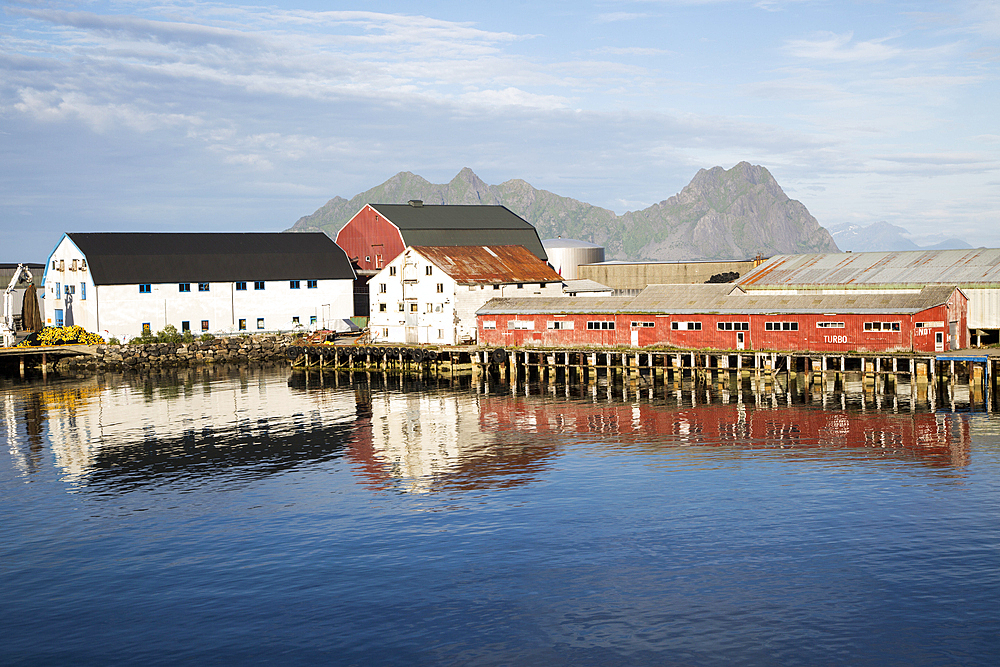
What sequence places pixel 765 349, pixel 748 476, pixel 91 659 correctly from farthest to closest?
pixel 765 349 → pixel 748 476 → pixel 91 659

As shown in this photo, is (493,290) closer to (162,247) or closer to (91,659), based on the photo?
(162,247)

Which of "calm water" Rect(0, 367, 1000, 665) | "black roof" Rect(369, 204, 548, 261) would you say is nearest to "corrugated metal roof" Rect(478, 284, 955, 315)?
"calm water" Rect(0, 367, 1000, 665)

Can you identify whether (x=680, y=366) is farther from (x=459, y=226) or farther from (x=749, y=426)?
(x=459, y=226)

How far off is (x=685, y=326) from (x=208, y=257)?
179ft

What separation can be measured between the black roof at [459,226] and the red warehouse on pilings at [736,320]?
104 feet

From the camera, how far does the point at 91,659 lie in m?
24.7

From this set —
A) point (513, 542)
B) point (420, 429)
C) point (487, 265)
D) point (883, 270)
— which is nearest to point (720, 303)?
point (883, 270)

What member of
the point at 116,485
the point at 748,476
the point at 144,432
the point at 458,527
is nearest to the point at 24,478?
the point at 116,485

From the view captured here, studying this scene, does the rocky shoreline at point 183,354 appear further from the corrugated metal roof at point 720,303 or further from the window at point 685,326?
the window at point 685,326

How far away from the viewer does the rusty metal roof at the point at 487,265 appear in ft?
293

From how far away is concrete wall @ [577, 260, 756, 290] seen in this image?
10850 centimetres

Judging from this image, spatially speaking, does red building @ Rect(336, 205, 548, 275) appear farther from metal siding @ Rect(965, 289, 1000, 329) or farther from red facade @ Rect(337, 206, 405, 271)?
metal siding @ Rect(965, 289, 1000, 329)

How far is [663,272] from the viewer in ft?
357

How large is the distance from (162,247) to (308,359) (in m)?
24.9
